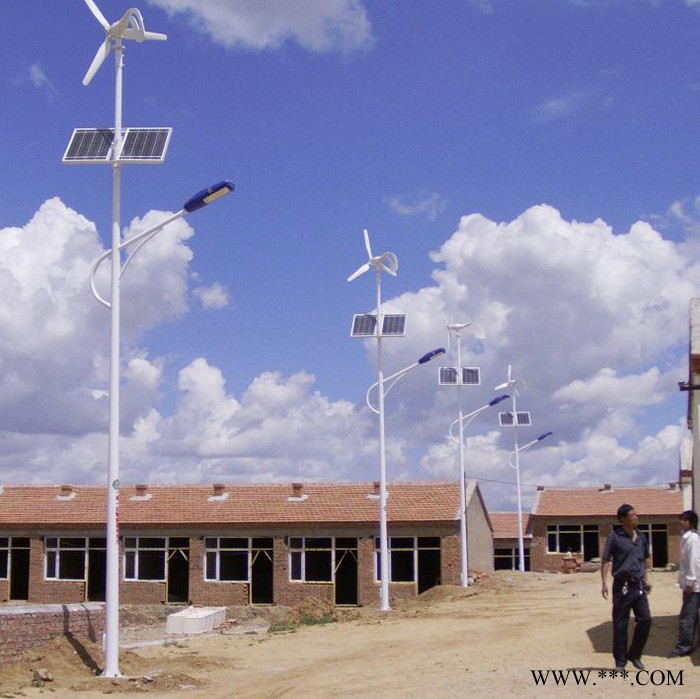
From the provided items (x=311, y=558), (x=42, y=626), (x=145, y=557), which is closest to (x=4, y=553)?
(x=145, y=557)

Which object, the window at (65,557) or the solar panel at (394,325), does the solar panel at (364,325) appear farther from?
the window at (65,557)

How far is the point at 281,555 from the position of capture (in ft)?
124

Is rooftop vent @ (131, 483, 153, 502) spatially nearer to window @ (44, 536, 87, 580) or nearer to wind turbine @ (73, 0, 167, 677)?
window @ (44, 536, 87, 580)

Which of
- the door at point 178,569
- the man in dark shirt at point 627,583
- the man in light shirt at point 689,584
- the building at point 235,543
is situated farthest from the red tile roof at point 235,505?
the man in dark shirt at point 627,583

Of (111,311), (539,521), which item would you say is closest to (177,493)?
(539,521)

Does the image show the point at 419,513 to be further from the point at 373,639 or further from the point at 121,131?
the point at 121,131

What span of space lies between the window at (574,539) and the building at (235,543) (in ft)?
39.9

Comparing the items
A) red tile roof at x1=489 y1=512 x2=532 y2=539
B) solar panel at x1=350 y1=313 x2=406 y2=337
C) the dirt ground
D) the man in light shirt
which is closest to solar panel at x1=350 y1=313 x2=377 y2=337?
solar panel at x1=350 y1=313 x2=406 y2=337

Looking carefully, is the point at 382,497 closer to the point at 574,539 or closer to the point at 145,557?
the point at 145,557

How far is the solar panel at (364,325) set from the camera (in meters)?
29.2

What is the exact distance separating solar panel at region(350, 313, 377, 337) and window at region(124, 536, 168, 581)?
48.6 feet

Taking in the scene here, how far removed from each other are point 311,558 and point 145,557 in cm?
689

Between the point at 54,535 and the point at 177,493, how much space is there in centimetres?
506

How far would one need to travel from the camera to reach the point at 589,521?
52.8m
